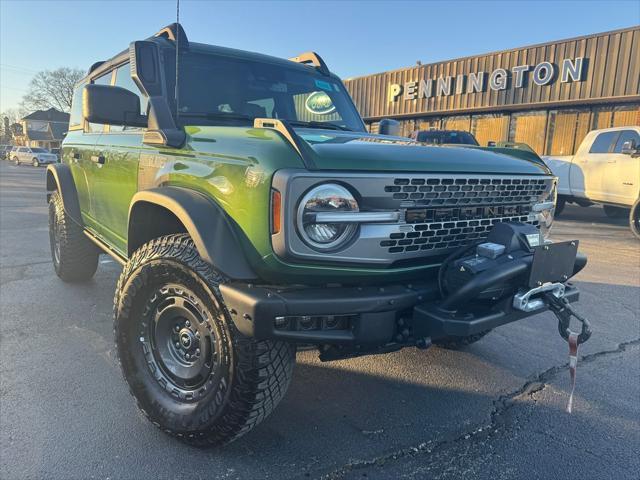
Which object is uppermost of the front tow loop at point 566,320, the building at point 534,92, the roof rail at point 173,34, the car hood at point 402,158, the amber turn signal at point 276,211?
the building at point 534,92

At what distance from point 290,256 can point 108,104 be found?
1521mm

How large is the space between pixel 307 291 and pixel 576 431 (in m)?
1.73

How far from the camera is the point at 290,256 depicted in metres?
1.88

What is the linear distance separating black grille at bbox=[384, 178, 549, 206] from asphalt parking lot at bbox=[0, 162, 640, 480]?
1.20m

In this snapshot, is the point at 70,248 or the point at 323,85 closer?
the point at 323,85

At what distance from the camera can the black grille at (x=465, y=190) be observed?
2.05 metres

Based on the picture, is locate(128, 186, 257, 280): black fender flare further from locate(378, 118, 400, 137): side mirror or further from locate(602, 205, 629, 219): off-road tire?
locate(602, 205, 629, 219): off-road tire

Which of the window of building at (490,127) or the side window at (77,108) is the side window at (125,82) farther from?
the window of building at (490,127)

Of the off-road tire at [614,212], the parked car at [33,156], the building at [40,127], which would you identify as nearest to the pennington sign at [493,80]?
the off-road tire at [614,212]

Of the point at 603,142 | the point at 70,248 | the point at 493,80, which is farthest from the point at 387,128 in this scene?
the point at 493,80

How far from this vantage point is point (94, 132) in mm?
4191

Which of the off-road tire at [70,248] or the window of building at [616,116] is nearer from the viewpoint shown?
the off-road tire at [70,248]

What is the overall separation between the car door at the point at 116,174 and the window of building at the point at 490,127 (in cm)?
1613

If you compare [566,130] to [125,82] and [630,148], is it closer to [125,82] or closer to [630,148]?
[630,148]
